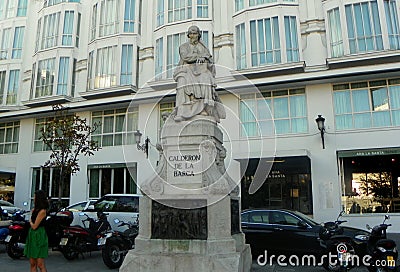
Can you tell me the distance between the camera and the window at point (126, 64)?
21.0 meters

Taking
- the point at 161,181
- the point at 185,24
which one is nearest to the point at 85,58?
the point at 185,24

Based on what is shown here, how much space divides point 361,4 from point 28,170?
69.6 ft

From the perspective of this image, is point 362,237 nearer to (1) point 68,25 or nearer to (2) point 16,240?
(2) point 16,240

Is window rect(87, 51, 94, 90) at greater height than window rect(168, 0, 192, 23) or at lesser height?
lesser

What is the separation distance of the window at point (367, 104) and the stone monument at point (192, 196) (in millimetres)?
11179

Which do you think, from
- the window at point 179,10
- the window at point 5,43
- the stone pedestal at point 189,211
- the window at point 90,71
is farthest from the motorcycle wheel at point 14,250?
the window at point 5,43

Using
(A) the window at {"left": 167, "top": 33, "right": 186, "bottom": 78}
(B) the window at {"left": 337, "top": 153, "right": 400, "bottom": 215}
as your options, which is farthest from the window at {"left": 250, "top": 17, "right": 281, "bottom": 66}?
(B) the window at {"left": 337, "top": 153, "right": 400, "bottom": 215}

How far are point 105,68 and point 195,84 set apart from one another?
15.8 meters

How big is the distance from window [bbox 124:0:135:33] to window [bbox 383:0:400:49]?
13917mm

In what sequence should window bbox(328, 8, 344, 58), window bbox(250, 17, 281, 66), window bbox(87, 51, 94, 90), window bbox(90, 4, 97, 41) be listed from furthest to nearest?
1. window bbox(90, 4, 97, 41)
2. window bbox(87, 51, 94, 90)
3. window bbox(250, 17, 281, 66)
4. window bbox(328, 8, 344, 58)

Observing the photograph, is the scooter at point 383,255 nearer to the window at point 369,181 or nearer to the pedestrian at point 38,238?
the pedestrian at point 38,238

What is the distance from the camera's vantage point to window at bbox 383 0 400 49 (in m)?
16.2

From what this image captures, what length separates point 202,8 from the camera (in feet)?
67.1

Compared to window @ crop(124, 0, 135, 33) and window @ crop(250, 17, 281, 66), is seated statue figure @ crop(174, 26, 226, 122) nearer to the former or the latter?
window @ crop(250, 17, 281, 66)
